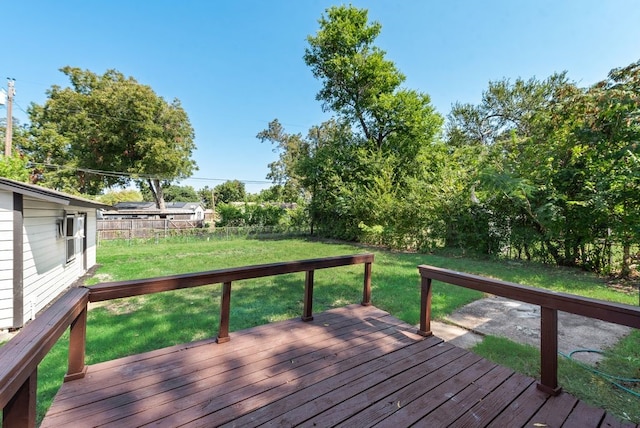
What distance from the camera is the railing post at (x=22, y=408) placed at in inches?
36.6

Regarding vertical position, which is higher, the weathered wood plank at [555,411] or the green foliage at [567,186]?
the green foliage at [567,186]

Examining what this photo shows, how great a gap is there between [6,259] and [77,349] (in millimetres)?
3383

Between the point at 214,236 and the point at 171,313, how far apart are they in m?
12.0

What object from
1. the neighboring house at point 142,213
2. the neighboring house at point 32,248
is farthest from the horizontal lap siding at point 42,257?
the neighboring house at point 142,213

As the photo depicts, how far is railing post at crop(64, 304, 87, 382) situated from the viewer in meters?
1.79

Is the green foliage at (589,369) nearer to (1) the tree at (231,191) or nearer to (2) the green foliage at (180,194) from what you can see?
(1) the tree at (231,191)

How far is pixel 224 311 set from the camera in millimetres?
2418

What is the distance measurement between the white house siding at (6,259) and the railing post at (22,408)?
4253 millimetres

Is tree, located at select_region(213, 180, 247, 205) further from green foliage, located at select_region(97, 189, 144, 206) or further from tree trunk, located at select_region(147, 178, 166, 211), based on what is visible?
tree trunk, located at select_region(147, 178, 166, 211)

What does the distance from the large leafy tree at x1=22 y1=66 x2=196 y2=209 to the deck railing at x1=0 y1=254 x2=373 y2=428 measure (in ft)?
70.8

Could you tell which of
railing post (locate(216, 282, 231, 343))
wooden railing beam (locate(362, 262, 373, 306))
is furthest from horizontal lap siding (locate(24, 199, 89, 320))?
wooden railing beam (locate(362, 262, 373, 306))

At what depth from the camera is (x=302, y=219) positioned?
17.4 m

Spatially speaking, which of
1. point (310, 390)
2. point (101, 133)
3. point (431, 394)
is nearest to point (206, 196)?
point (101, 133)

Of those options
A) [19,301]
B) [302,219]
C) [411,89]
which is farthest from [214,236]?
[411,89]
